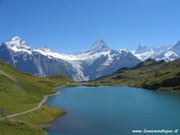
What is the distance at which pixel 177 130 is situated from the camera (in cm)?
8425

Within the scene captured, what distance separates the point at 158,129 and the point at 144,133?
6673 millimetres

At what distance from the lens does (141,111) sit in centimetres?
12412

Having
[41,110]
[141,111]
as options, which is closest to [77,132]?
[41,110]

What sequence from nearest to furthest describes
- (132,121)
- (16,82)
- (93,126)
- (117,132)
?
1. (117,132)
2. (93,126)
3. (132,121)
4. (16,82)

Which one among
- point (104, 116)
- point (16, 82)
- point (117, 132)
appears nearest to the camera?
point (117, 132)

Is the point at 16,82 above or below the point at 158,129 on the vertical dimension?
above

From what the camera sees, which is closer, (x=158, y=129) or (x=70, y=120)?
(x=158, y=129)

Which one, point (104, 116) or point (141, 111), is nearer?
point (104, 116)

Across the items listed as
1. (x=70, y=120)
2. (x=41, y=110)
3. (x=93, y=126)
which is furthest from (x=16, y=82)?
(x=93, y=126)

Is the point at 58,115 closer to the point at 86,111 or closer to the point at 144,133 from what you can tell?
the point at 86,111

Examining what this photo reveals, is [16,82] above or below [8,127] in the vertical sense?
above

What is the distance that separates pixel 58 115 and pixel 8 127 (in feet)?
134

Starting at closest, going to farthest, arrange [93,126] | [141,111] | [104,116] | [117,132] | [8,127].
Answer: [8,127]
[117,132]
[93,126]
[104,116]
[141,111]

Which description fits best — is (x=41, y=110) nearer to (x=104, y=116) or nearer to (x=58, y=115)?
(x=58, y=115)
